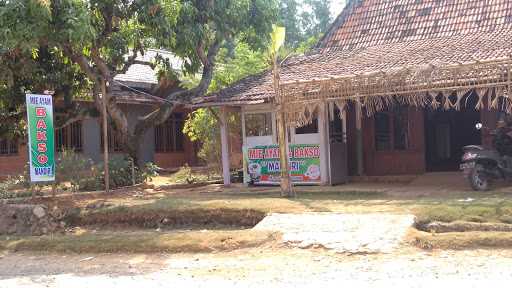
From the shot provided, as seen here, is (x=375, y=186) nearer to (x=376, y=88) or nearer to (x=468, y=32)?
(x=376, y=88)

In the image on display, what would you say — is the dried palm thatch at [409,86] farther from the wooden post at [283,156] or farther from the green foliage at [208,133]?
the green foliage at [208,133]

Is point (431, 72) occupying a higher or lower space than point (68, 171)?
higher

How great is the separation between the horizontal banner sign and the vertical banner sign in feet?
16.4

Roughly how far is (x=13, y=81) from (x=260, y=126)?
6.27 metres

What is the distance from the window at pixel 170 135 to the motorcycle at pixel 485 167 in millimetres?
14216

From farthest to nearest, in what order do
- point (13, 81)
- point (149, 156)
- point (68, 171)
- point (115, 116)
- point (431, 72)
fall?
point (149, 156)
point (115, 116)
point (13, 81)
point (68, 171)
point (431, 72)

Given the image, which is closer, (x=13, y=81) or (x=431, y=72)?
(x=431, y=72)

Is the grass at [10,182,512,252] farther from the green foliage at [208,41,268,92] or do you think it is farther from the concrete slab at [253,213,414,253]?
the green foliage at [208,41,268,92]

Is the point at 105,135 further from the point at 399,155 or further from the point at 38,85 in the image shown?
the point at 399,155

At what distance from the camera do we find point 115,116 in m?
16.2

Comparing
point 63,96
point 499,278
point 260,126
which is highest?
point 63,96

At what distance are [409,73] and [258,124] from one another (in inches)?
194

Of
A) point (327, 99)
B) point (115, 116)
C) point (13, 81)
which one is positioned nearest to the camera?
point (327, 99)

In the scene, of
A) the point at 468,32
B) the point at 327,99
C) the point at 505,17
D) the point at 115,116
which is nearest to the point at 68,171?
the point at 115,116
